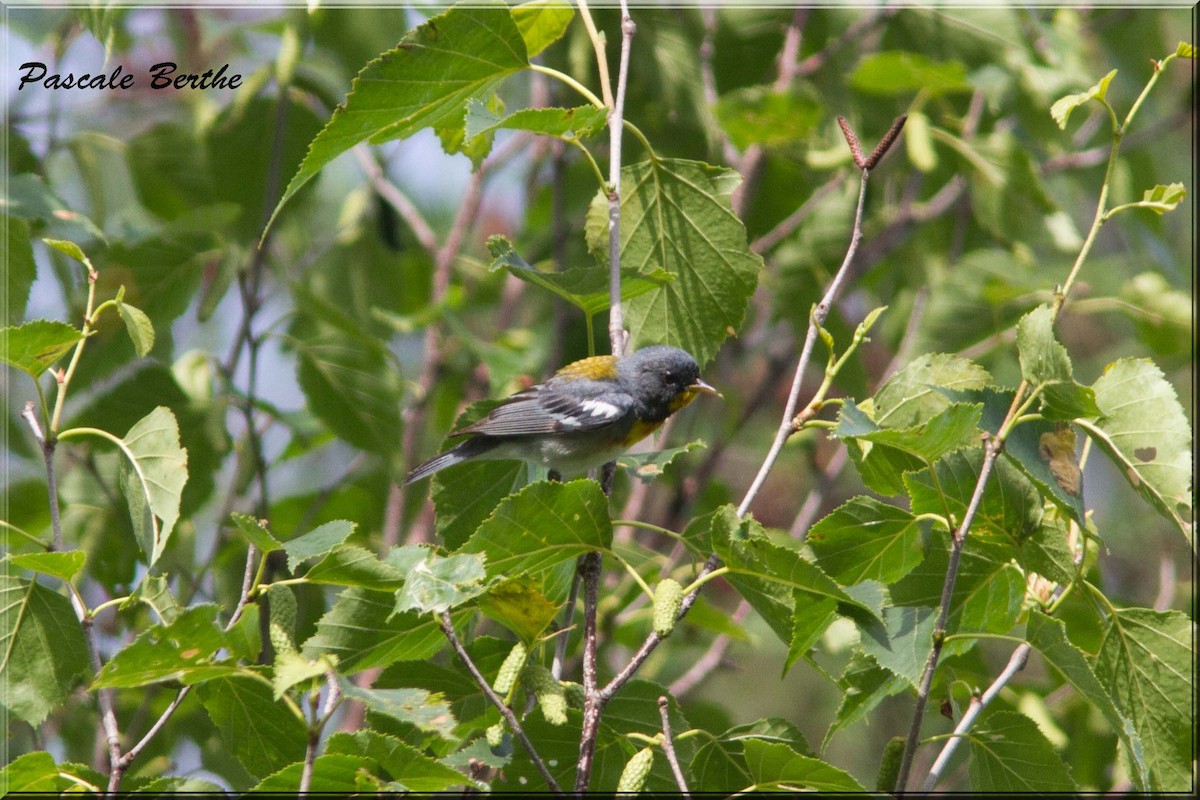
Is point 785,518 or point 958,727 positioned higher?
point 958,727

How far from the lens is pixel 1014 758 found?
184cm

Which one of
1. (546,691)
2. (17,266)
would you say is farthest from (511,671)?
(17,266)

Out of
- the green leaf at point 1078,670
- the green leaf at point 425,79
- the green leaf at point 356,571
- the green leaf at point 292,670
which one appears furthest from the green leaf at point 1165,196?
the green leaf at point 292,670

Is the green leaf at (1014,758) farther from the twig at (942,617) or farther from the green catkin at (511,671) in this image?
the green catkin at (511,671)

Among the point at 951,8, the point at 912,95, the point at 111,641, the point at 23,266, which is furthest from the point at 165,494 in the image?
the point at 912,95

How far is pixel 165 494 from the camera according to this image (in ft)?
5.55

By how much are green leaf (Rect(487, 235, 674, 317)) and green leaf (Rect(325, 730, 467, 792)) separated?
0.88m

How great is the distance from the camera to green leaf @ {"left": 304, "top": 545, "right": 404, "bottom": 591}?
1.55 metres

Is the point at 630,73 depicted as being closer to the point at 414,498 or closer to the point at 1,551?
the point at 414,498

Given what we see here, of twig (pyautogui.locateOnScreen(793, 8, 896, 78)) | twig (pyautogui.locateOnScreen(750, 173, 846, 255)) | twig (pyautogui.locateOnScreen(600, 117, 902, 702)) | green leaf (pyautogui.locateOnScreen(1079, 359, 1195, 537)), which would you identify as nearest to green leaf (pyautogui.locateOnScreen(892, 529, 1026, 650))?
green leaf (pyautogui.locateOnScreen(1079, 359, 1195, 537))

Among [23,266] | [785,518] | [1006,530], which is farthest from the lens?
[785,518]

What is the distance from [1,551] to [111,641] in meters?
1.32

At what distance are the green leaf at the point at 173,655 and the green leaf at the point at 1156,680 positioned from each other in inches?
57.3

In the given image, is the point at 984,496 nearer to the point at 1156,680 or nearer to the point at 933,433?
the point at 933,433
